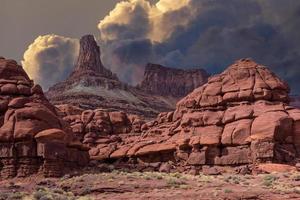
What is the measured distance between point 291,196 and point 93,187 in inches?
468

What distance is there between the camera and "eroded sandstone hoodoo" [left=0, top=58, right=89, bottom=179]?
39.2 meters

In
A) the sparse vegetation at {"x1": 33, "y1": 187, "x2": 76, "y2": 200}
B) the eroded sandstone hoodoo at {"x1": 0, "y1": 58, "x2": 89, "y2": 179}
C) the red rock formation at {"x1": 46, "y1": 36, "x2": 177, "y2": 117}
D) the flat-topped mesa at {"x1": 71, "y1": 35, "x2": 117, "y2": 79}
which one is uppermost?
the flat-topped mesa at {"x1": 71, "y1": 35, "x2": 117, "y2": 79}

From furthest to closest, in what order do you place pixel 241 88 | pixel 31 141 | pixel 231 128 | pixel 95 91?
pixel 95 91 → pixel 241 88 → pixel 231 128 → pixel 31 141

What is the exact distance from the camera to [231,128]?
50.2 meters

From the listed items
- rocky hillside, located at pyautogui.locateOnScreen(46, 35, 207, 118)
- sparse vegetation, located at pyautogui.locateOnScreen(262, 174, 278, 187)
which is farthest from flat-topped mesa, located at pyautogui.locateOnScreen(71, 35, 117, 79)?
sparse vegetation, located at pyautogui.locateOnScreen(262, 174, 278, 187)

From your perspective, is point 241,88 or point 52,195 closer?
point 52,195

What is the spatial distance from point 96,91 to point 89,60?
26321 mm

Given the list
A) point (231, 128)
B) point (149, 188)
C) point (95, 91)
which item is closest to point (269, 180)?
point (149, 188)

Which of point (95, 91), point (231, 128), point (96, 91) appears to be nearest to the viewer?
point (231, 128)

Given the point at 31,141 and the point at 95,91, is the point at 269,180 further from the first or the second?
the point at 95,91

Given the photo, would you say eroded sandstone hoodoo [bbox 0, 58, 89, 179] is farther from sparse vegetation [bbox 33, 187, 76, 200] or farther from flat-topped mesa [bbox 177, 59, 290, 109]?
flat-topped mesa [bbox 177, 59, 290, 109]

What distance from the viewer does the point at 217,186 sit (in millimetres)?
30703

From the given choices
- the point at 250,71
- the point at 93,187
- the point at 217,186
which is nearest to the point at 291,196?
the point at 217,186

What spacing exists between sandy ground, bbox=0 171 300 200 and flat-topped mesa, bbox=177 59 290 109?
17.7m
